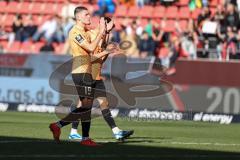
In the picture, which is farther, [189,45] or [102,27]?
[189,45]

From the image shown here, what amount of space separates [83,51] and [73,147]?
1834mm

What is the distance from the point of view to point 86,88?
558 inches

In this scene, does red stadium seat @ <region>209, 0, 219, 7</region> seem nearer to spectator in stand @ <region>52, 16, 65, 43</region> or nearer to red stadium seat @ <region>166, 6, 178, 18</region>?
red stadium seat @ <region>166, 6, 178, 18</region>

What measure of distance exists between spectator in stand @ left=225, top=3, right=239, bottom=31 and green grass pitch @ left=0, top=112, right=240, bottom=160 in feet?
19.0

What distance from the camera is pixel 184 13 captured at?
28625mm

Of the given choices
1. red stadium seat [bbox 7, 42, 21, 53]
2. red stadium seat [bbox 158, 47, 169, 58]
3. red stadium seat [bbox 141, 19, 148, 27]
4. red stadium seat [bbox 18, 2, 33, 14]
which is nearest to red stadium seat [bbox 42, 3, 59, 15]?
red stadium seat [bbox 18, 2, 33, 14]

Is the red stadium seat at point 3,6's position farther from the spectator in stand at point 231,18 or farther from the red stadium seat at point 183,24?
the spectator in stand at point 231,18

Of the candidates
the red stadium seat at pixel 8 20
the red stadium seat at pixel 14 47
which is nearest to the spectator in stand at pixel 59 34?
the red stadium seat at pixel 14 47

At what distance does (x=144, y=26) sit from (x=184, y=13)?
57.3 inches

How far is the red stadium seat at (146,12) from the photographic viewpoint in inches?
1156

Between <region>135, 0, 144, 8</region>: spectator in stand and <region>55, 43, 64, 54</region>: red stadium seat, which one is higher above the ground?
<region>135, 0, 144, 8</region>: spectator in stand

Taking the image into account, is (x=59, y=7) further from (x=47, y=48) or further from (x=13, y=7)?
(x=47, y=48)

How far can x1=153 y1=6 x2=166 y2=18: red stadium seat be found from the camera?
1143 inches

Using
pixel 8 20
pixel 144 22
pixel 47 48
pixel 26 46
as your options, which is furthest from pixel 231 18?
pixel 8 20
